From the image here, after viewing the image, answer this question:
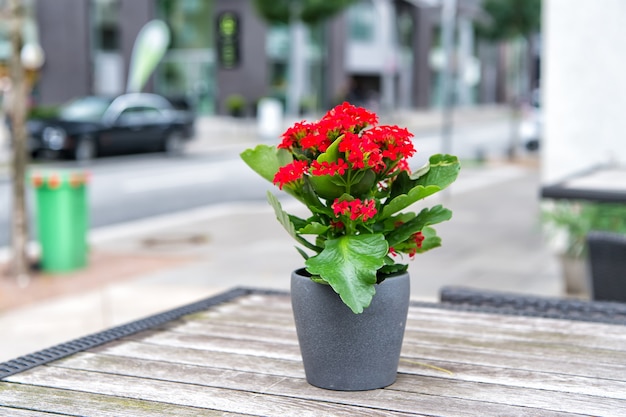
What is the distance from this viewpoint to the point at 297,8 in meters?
33.1

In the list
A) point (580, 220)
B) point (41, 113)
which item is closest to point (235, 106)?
point (41, 113)

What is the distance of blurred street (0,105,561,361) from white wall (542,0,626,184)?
2.77 feet

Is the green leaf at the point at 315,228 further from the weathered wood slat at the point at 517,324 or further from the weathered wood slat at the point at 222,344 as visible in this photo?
the weathered wood slat at the point at 517,324

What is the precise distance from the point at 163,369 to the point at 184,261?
21.1ft

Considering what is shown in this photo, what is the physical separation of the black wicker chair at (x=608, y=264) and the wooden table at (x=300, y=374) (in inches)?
40.3

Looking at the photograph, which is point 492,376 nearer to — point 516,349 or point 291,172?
point 516,349

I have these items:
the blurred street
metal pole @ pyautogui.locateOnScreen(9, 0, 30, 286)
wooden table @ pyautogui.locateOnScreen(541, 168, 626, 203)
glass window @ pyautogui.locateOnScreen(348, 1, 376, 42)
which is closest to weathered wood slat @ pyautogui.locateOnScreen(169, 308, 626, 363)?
wooden table @ pyautogui.locateOnScreen(541, 168, 626, 203)

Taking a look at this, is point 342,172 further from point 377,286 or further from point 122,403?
point 122,403

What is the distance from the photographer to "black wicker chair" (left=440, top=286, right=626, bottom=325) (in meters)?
3.49

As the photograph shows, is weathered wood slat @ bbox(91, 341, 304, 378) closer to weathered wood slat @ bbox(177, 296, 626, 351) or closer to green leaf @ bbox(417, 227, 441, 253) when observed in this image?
weathered wood slat @ bbox(177, 296, 626, 351)

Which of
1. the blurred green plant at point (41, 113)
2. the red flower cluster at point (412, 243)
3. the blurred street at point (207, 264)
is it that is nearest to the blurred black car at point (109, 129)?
the blurred green plant at point (41, 113)

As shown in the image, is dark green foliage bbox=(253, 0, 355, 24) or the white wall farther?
dark green foliage bbox=(253, 0, 355, 24)

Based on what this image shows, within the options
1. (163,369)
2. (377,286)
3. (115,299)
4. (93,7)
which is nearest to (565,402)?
(377,286)

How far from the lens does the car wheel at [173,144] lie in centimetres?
2445
